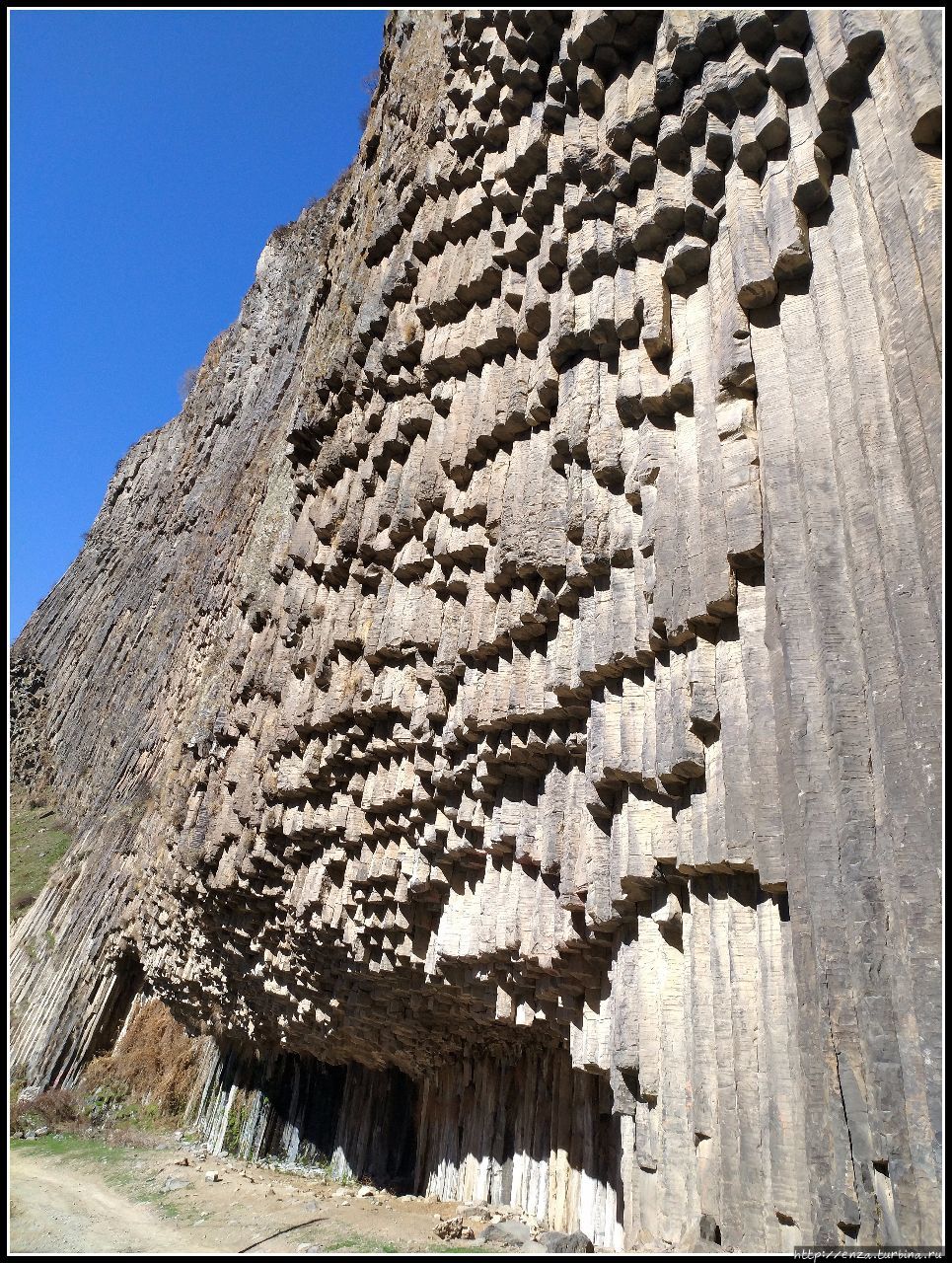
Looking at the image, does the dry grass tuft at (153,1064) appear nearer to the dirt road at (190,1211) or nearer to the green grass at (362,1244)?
the dirt road at (190,1211)

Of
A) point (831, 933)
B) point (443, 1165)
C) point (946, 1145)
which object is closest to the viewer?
point (946, 1145)

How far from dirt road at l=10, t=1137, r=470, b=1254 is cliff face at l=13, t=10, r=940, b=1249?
0.81m

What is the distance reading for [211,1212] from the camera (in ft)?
29.2

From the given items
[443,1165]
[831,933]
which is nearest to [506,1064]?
[443,1165]

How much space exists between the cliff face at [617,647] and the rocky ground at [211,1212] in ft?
1.63

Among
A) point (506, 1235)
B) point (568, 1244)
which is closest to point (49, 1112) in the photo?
point (506, 1235)

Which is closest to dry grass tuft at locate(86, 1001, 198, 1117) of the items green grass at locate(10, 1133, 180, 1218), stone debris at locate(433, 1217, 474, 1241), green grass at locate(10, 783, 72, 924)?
green grass at locate(10, 1133, 180, 1218)

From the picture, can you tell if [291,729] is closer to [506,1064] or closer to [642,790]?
[506,1064]

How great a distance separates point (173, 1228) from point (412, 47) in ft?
38.0

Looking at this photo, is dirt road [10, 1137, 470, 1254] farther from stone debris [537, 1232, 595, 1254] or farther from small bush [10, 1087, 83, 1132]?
stone debris [537, 1232, 595, 1254]

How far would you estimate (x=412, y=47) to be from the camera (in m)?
8.77

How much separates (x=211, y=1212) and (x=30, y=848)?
50.6 feet

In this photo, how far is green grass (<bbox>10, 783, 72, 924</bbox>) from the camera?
19797 millimetres

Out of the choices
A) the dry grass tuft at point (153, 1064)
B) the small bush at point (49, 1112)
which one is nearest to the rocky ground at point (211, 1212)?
the small bush at point (49, 1112)
